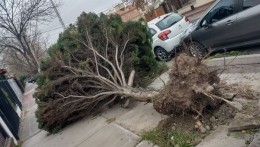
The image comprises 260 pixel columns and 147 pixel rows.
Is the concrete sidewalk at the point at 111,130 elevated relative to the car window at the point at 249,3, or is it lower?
lower

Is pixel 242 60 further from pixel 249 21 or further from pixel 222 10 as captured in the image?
pixel 222 10

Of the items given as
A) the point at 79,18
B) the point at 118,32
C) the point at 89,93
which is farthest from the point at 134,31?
the point at 89,93

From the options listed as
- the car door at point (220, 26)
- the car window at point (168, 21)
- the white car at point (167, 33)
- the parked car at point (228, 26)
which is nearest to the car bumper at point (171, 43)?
the white car at point (167, 33)

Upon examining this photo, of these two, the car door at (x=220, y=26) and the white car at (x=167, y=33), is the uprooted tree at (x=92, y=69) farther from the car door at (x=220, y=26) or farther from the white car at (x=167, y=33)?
the car door at (x=220, y=26)

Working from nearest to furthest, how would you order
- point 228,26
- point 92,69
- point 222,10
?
point 228,26, point 222,10, point 92,69

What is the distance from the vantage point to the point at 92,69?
9008 millimetres

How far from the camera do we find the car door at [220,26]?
8.17 m

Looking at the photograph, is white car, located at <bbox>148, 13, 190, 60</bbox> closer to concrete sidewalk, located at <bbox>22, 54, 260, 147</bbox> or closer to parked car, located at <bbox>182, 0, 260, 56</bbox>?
parked car, located at <bbox>182, 0, 260, 56</bbox>

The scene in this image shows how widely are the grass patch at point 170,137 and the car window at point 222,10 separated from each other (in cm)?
407

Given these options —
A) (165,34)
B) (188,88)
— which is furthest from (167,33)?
(188,88)

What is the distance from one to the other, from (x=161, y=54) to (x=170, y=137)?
7.42 m

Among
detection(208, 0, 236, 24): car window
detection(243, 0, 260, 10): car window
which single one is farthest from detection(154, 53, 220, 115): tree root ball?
detection(208, 0, 236, 24): car window

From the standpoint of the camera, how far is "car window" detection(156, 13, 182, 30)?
12.6 metres

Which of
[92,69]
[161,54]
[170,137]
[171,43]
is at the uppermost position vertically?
[92,69]
